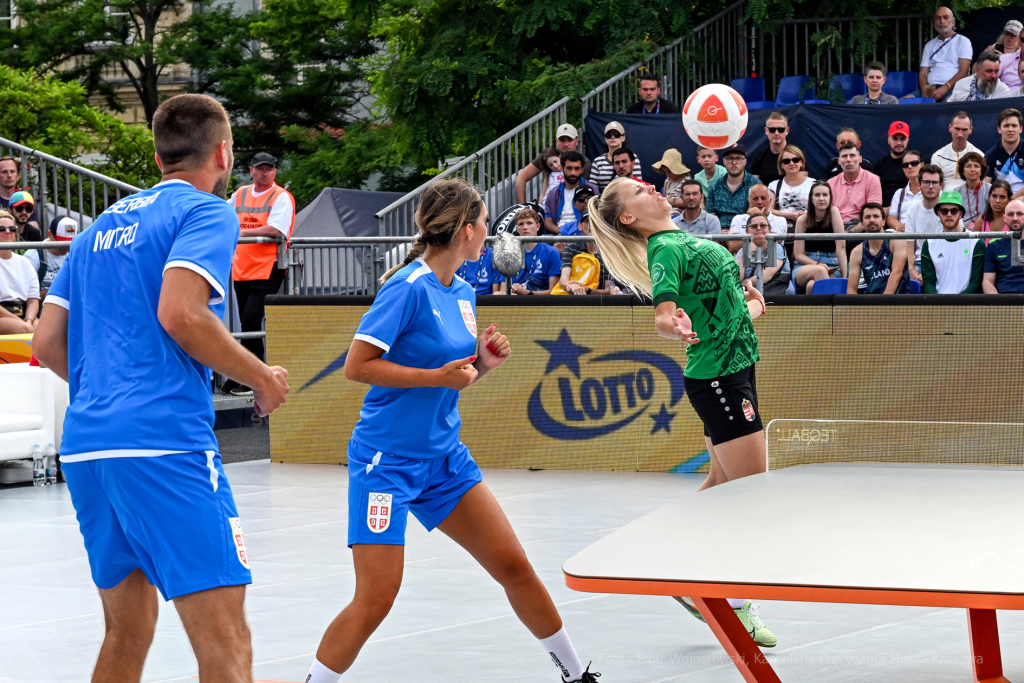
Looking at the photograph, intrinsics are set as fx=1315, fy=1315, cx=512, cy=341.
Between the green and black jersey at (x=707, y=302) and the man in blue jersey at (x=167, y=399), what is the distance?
2.61 metres

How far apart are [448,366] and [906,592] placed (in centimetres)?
188

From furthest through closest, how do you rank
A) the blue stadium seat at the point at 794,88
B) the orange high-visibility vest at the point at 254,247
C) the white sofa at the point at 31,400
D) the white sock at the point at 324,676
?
the blue stadium seat at the point at 794,88
the orange high-visibility vest at the point at 254,247
the white sofa at the point at 31,400
the white sock at the point at 324,676

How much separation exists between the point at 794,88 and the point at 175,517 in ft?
48.8

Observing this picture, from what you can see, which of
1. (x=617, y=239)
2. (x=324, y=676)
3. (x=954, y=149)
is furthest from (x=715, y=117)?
(x=324, y=676)

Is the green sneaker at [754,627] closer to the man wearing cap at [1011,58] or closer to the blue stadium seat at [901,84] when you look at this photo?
the man wearing cap at [1011,58]

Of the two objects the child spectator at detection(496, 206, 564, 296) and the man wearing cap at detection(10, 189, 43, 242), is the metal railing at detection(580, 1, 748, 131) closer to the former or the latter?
the child spectator at detection(496, 206, 564, 296)

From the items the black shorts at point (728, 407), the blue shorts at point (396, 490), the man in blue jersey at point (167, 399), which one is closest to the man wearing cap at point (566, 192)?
the black shorts at point (728, 407)

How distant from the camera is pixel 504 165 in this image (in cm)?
1636

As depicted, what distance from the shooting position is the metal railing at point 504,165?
15406mm

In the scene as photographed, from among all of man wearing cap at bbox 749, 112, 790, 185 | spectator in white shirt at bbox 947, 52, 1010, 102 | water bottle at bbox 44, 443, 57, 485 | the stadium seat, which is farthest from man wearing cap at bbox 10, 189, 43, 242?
spectator in white shirt at bbox 947, 52, 1010, 102

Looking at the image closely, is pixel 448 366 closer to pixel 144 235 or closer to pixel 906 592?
pixel 144 235

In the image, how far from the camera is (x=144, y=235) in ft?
11.6

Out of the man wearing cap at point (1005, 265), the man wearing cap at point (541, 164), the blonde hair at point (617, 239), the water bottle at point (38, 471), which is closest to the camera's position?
the blonde hair at point (617, 239)

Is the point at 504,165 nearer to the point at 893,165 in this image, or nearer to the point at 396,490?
the point at 893,165
